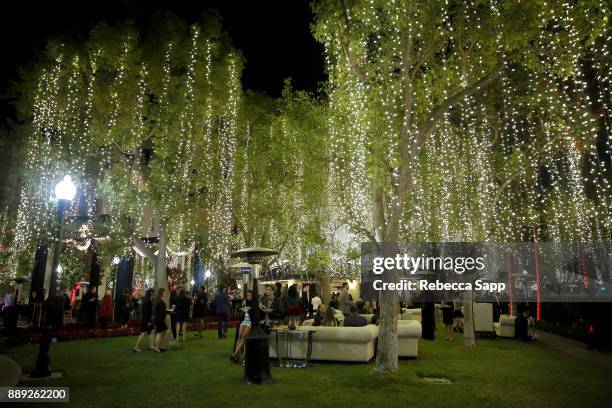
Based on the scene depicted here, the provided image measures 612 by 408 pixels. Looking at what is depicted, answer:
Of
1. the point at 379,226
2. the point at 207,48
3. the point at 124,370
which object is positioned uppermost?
the point at 207,48

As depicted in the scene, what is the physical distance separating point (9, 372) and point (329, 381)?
17.9ft

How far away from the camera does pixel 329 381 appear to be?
7.43 m

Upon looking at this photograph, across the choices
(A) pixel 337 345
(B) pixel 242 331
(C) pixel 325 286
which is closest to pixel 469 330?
(A) pixel 337 345

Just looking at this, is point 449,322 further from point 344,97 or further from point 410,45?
point 410,45

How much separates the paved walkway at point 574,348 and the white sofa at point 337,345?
492 cm

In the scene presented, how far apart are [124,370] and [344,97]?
7.47 metres

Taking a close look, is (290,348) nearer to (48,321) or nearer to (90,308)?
(48,321)

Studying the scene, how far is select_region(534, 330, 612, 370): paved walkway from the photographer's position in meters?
10.0

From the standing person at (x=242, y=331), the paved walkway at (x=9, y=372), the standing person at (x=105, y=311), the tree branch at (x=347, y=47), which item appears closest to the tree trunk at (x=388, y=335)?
the standing person at (x=242, y=331)

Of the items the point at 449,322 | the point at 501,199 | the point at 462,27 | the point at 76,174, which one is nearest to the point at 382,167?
the point at 462,27

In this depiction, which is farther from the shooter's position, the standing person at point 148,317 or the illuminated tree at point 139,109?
the illuminated tree at point 139,109

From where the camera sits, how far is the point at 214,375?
7.84 meters

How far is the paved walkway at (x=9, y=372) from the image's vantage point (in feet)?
22.4

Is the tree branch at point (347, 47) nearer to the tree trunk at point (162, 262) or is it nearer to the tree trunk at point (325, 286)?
the tree trunk at point (162, 262)
